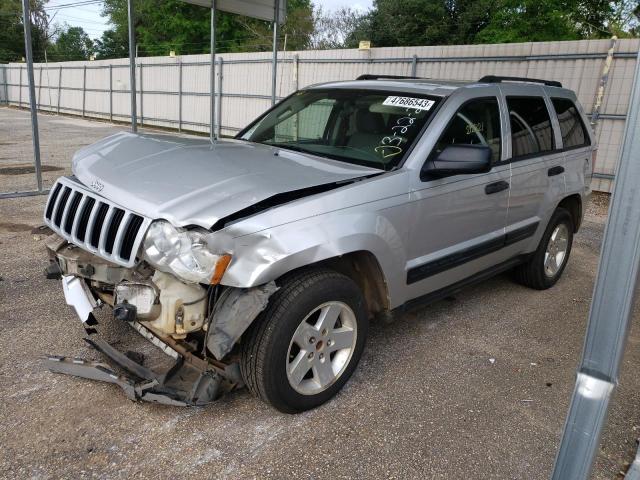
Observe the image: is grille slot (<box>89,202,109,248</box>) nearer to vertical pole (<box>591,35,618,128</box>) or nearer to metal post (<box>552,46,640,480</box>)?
metal post (<box>552,46,640,480</box>)

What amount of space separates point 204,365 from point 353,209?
1.14 m

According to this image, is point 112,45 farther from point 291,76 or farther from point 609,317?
point 609,317

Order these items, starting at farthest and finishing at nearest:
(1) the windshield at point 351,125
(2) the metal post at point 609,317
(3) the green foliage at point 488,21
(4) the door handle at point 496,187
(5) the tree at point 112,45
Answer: (5) the tree at point 112,45
(3) the green foliage at point 488,21
(4) the door handle at point 496,187
(1) the windshield at point 351,125
(2) the metal post at point 609,317

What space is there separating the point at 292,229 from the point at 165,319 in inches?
29.1

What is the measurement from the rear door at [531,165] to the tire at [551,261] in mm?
173

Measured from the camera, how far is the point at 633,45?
927 centimetres

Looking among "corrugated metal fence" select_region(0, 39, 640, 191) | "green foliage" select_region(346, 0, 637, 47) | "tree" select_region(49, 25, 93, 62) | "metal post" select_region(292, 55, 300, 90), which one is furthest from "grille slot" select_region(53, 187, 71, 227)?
"tree" select_region(49, 25, 93, 62)

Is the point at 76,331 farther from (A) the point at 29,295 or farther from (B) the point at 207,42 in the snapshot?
(B) the point at 207,42

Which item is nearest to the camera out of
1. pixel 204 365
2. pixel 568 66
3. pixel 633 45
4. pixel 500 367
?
pixel 204 365

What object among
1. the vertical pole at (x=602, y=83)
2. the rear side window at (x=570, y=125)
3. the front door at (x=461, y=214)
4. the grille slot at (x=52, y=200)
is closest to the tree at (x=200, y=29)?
the vertical pole at (x=602, y=83)

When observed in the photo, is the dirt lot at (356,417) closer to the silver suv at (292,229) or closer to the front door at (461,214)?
the silver suv at (292,229)

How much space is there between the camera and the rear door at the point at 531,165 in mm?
4145

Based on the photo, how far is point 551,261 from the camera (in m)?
5.07

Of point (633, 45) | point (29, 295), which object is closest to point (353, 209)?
point (29, 295)
